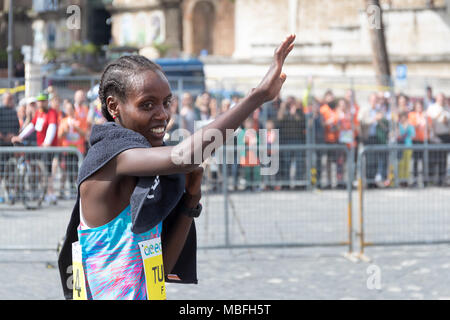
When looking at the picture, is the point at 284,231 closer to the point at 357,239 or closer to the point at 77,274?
the point at 357,239

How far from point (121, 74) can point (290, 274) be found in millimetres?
5271

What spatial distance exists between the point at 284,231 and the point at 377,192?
1.37 m

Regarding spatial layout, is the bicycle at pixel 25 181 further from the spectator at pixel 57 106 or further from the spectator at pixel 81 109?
the spectator at pixel 81 109

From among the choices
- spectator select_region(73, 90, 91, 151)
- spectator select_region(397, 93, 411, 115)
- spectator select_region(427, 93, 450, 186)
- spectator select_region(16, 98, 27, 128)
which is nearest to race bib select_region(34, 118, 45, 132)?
spectator select_region(16, 98, 27, 128)

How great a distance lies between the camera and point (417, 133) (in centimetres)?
1506

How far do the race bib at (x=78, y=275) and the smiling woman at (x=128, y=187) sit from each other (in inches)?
0.9

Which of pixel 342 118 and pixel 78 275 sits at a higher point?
pixel 342 118

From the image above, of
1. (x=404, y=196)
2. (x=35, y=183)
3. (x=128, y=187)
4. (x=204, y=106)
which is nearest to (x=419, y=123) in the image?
(x=204, y=106)

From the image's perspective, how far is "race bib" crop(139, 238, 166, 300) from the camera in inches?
101

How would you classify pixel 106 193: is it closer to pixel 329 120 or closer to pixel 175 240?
pixel 175 240

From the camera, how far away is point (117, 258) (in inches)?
99.5

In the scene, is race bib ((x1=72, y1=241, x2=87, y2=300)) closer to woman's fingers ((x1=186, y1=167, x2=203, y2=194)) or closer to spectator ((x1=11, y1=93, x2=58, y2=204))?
woman's fingers ((x1=186, y1=167, x2=203, y2=194))

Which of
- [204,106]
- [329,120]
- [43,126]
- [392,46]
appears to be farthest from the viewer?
[392,46]

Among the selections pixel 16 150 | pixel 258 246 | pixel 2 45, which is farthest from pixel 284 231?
pixel 2 45
